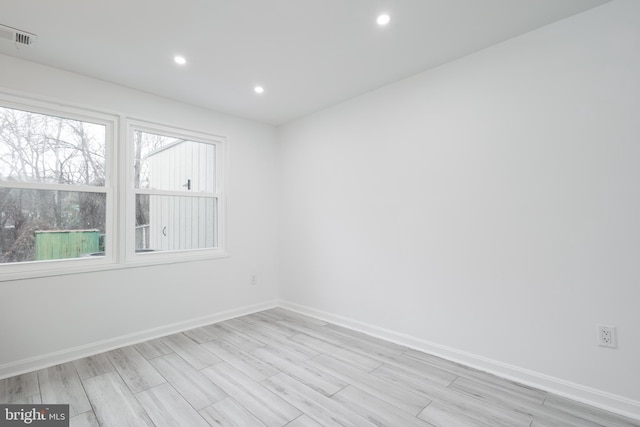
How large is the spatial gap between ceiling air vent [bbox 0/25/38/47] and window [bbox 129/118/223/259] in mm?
952

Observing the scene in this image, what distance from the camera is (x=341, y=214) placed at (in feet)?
11.4

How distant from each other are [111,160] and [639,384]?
441cm

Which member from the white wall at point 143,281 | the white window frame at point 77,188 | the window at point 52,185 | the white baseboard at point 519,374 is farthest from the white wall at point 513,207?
the window at point 52,185

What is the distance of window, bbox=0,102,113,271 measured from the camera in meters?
2.49

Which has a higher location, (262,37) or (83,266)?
(262,37)

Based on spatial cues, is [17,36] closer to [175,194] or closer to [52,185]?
[52,185]

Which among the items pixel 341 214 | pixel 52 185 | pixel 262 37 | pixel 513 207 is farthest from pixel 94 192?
pixel 513 207

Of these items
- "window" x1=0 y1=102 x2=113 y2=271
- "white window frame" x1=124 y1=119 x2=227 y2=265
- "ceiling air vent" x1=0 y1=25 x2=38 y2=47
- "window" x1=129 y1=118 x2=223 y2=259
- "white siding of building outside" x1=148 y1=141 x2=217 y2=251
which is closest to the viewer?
"ceiling air vent" x1=0 y1=25 x2=38 y2=47

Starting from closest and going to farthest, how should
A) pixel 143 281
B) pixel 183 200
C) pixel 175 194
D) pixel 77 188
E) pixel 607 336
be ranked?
1. pixel 607 336
2. pixel 77 188
3. pixel 143 281
4. pixel 175 194
5. pixel 183 200

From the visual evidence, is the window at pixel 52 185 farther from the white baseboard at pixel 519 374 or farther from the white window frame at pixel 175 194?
the white baseboard at pixel 519 374

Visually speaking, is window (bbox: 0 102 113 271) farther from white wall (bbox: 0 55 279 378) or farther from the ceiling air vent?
the ceiling air vent

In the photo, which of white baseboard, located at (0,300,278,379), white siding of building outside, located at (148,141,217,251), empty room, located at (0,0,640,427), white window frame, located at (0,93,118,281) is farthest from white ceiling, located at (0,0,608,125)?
white baseboard, located at (0,300,278,379)

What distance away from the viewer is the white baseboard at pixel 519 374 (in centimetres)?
184

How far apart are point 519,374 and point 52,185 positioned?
13.5ft
